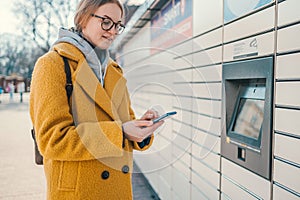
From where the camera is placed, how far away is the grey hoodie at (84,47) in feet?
4.63

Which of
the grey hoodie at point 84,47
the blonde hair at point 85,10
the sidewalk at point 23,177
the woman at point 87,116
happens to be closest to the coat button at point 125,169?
the woman at point 87,116

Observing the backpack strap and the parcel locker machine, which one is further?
the parcel locker machine

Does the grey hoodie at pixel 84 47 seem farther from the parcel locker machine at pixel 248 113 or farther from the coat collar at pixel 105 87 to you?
the parcel locker machine at pixel 248 113

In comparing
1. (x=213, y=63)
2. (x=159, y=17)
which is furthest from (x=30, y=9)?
(x=213, y=63)

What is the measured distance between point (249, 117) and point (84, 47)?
1.02 meters

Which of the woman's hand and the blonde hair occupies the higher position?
the blonde hair

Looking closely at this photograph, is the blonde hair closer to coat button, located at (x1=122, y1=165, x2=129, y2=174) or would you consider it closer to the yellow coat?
the yellow coat

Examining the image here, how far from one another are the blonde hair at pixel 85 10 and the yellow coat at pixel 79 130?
0.46 ft

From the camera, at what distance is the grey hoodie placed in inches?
55.6

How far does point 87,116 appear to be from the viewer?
1344 mm

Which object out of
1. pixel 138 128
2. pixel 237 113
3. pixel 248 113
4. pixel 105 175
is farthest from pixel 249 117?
pixel 105 175

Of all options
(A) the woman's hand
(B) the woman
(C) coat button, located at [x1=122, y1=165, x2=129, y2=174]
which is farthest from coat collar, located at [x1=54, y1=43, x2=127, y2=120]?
(C) coat button, located at [x1=122, y1=165, x2=129, y2=174]

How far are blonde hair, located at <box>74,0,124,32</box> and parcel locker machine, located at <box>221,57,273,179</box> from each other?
788mm

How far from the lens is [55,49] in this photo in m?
1.38
